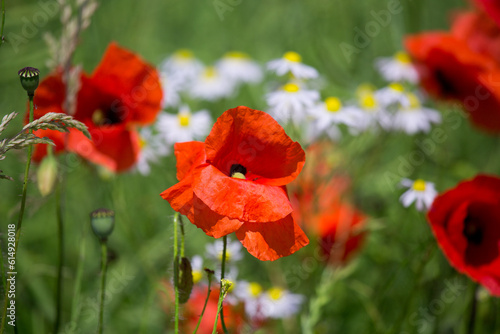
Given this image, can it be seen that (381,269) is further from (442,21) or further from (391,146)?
(442,21)

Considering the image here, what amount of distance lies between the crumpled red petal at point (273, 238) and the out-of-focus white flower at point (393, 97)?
794 mm

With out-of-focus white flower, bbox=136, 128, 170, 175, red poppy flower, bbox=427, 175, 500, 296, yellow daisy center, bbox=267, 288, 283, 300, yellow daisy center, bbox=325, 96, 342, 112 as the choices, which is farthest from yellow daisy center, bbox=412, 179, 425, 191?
out-of-focus white flower, bbox=136, 128, 170, 175

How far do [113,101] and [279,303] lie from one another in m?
0.54

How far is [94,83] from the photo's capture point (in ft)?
3.62

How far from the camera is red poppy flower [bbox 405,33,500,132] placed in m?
1.39

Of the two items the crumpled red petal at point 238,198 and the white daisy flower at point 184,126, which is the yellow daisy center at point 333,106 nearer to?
the white daisy flower at point 184,126

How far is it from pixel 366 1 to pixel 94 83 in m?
1.75

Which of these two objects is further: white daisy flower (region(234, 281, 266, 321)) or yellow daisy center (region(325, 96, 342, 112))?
yellow daisy center (region(325, 96, 342, 112))

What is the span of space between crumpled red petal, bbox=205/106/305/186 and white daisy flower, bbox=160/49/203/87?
952 millimetres

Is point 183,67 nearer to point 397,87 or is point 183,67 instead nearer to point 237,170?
point 397,87

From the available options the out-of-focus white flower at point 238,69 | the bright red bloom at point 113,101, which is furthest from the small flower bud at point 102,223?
the out-of-focus white flower at point 238,69

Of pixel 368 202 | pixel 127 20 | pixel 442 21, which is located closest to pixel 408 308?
pixel 368 202

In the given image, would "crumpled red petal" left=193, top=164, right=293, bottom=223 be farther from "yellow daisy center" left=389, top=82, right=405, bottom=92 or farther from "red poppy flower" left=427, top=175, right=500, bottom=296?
"yellow daisy center" left=389, top=82, right=405, bottom=92

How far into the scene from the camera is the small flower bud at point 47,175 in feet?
2.85
